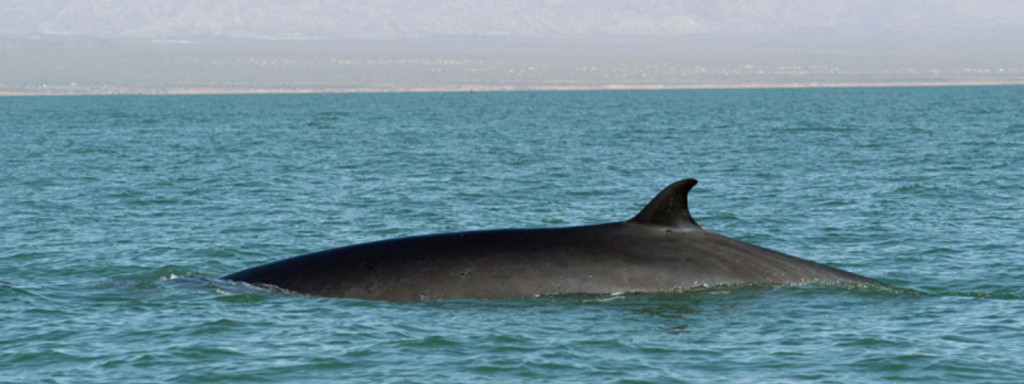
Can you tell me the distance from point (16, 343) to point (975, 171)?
110ft

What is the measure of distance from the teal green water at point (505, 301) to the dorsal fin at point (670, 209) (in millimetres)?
830

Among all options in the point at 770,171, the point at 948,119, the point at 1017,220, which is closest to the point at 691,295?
the point at 1017,220

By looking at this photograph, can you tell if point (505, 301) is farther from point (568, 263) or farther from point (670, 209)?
point (670, 209)

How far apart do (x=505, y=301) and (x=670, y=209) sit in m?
2.03

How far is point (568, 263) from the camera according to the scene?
14820 millimetres

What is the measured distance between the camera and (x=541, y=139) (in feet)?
234

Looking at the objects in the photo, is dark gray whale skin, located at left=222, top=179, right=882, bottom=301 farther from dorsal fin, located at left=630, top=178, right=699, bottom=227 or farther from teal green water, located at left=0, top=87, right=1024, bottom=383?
teal green water, located at left=0, top=87, right=1024, bottom=383

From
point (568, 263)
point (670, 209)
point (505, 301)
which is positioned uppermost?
point (670, 209)

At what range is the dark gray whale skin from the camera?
14695 millimetres

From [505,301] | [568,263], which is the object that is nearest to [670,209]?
[568,263]

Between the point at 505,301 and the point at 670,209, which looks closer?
the point at 670,209

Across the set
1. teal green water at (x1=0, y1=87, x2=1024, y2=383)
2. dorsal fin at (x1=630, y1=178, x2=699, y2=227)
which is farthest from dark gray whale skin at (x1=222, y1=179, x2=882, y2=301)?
teal green water at (x1=0, y1=87, x2=1024, y2=383)

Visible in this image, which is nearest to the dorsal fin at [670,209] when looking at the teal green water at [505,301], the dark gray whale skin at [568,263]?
the dark gray whale skin at [568,263]

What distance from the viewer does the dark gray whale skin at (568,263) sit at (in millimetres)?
14695
